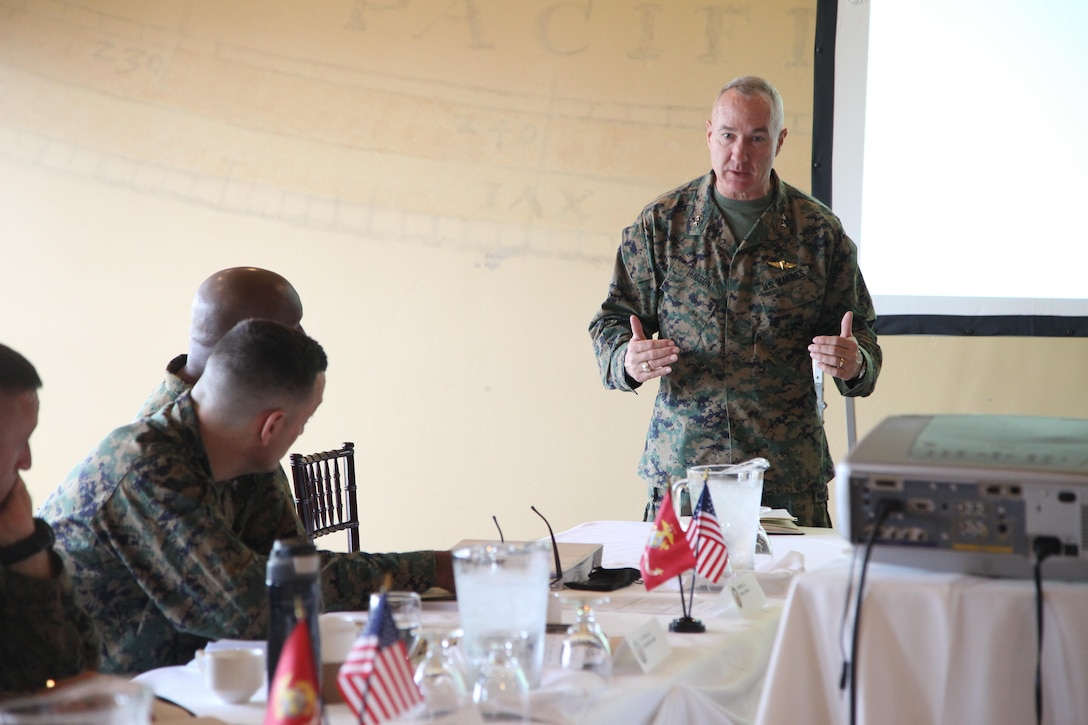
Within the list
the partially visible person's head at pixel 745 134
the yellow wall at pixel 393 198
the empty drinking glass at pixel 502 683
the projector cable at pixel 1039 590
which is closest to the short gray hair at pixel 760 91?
the partially visible person's head at pixel 745 134

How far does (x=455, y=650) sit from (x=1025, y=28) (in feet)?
9.67

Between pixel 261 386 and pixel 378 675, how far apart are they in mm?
668

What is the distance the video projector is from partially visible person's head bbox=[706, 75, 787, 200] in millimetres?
1495

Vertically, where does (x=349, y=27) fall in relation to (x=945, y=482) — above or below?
above

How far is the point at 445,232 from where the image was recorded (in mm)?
3863

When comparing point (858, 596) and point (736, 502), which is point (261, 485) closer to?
point (736, 502)

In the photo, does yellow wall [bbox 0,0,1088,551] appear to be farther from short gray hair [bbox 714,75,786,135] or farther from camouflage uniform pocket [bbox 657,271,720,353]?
camouflage uniform pocket [bbox 657,271,720,353]

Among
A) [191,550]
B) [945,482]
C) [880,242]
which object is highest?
[880,242]

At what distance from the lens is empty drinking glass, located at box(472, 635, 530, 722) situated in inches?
40.1

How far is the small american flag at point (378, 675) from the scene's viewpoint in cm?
91

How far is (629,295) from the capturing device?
2693 millimetres

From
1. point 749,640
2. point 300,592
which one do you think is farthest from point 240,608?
point 749,640

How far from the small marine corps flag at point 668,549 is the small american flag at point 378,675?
524mm

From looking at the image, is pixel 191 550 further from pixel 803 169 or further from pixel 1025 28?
pixel 1025 28
